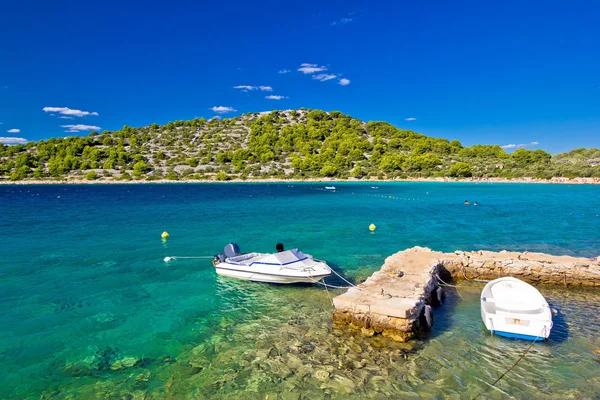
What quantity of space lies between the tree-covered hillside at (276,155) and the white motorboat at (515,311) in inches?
3784

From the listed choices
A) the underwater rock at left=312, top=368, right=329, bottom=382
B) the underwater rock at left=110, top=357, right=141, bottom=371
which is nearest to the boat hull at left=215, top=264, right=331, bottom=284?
the underwater rock at left=312, top=368, right=329, bottom=382

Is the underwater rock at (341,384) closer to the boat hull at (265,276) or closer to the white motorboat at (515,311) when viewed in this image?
the white motorboat at (515,311)

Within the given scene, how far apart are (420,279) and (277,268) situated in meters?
5.57

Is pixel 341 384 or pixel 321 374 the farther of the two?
pixel 321 374

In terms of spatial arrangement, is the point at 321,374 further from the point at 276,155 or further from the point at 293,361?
the point at 276,155

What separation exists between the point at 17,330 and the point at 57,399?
499cm

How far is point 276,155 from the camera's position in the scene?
410ft

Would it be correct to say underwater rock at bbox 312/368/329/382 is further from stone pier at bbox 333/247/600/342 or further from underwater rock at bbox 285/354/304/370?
stone pier at bbox 333/247/600/342

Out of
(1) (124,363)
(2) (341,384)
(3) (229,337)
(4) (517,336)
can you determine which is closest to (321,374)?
(2) (341,384)

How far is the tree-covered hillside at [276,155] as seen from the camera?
107 metres

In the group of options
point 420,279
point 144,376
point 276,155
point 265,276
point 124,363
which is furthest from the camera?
point 276,155

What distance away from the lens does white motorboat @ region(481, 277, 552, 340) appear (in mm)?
9281

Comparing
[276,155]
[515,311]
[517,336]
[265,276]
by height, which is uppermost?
[276,155]

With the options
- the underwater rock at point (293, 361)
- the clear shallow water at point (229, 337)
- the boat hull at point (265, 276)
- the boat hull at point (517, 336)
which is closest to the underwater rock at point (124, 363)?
the clear shallow water at point (229, 337)
